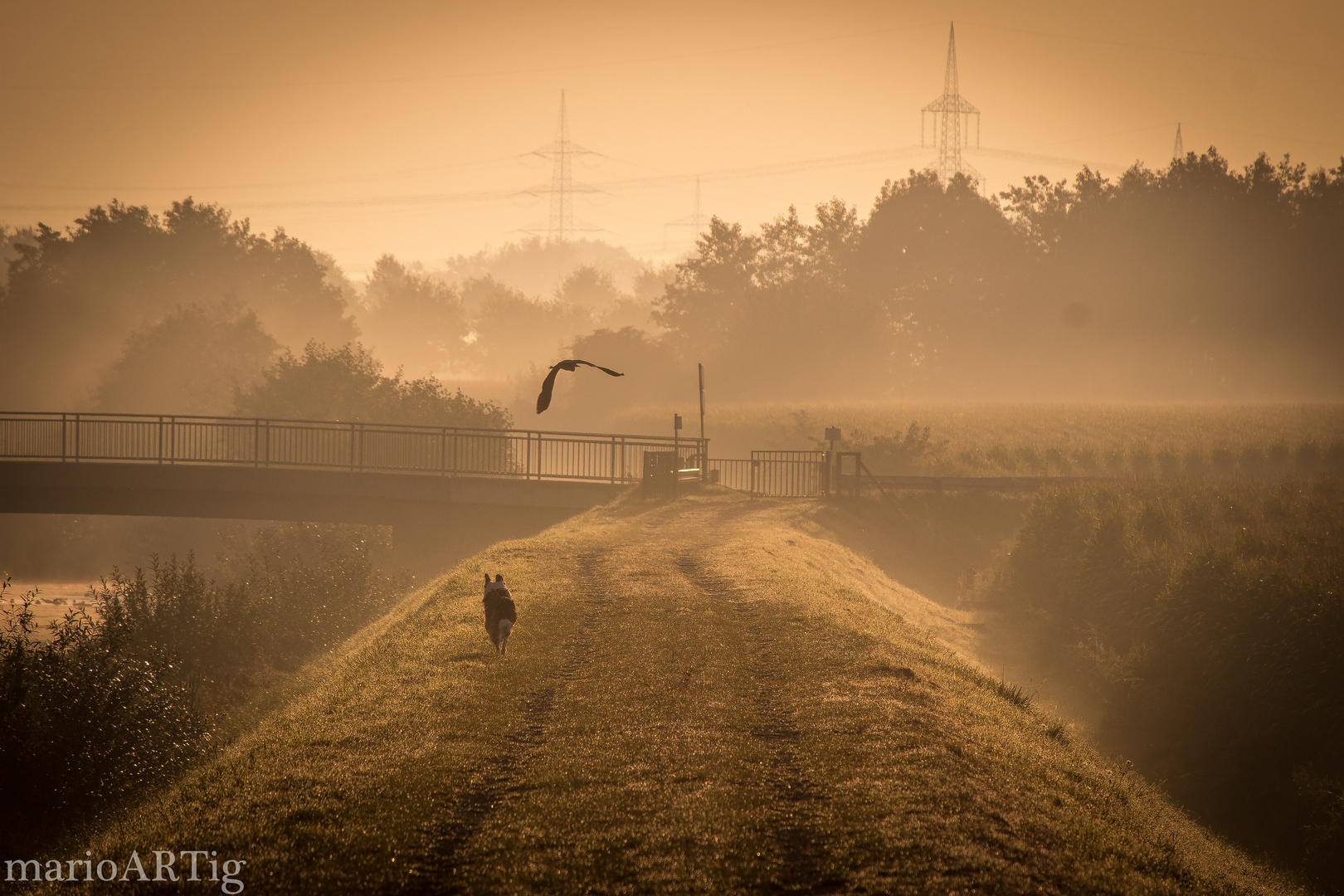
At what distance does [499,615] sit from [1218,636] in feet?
44.6

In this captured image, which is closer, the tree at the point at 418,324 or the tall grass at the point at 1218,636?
the tall grass at the point at 1218,636

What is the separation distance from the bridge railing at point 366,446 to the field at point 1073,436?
27.7 ft

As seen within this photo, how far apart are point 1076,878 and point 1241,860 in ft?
21.7

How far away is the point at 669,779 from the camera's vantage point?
26.3 ft

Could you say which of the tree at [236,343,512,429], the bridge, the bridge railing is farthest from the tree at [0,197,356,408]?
the bridge

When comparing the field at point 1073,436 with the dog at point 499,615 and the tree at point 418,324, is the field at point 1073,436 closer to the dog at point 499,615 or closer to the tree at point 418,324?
the dog at point 499,615

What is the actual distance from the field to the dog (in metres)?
24.4

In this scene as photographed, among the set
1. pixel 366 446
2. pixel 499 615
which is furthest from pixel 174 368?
pixel 499 615

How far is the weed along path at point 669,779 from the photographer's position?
6.62 meters

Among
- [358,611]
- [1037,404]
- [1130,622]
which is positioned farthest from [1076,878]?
[1037,404]

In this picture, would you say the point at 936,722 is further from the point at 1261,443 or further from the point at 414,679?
the point at 1261,443

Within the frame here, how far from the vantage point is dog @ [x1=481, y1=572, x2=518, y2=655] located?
37.8ft

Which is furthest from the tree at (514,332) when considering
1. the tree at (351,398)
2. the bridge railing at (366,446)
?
the tree at (351,398)

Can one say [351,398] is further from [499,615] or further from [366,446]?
[499,615]
